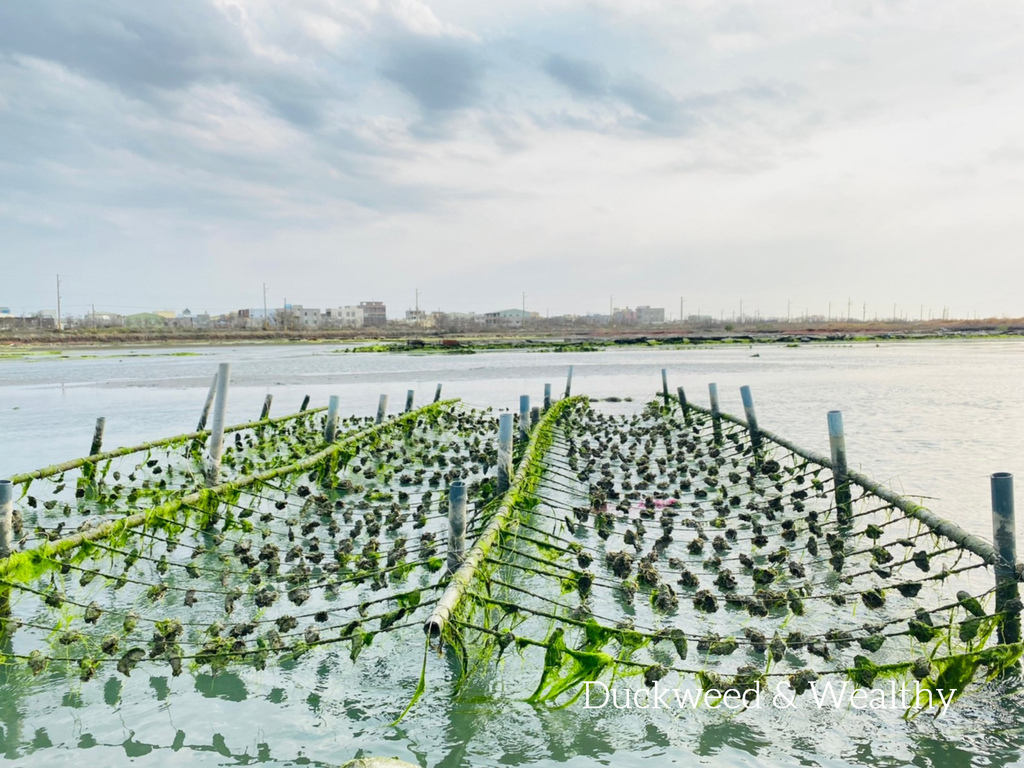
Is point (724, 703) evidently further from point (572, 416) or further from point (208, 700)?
point (572, 416)

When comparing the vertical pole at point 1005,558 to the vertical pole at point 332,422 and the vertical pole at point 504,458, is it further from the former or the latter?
the vertical pole at point 332,422

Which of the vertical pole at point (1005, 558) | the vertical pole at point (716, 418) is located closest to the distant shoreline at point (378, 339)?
the vertical pole at point (716, 418)

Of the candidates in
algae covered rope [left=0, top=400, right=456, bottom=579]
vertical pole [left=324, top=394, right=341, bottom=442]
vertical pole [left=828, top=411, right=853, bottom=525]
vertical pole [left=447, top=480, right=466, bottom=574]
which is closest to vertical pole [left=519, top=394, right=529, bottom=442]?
algae covered rope [left=0, top=400, right=456, bottom=579]

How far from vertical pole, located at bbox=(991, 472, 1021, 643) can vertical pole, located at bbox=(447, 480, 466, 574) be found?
187 inches

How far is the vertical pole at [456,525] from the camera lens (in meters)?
7.45

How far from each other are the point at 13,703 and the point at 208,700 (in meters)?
1.62

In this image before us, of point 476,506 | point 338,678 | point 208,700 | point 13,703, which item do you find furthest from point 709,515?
point 13,703

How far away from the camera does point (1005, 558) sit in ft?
23.0

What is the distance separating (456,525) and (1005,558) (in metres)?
4.91

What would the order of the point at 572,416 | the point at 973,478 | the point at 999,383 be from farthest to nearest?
the point at 999,383 < the point at 572,416 < the point at 973,478

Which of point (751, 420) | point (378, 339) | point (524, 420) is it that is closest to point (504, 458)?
point (524, 420)

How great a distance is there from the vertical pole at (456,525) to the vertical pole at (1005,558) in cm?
474

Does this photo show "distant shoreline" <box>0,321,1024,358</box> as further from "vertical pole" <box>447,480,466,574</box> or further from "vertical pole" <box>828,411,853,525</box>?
"vertical pole" <box>447,480,466,574</box>

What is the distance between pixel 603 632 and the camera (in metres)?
6.43
